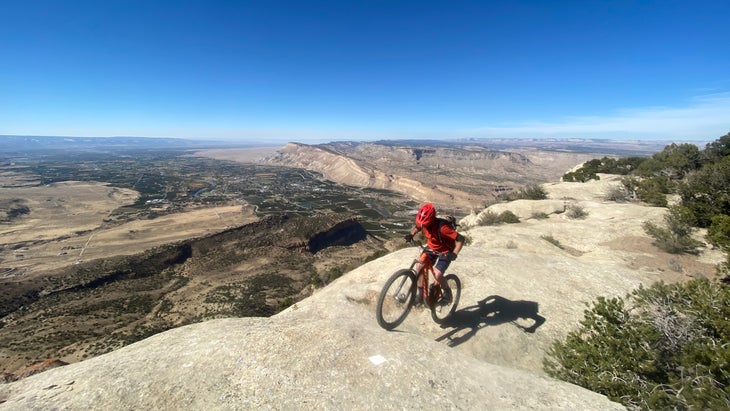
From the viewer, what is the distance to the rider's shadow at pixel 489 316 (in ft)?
27.0

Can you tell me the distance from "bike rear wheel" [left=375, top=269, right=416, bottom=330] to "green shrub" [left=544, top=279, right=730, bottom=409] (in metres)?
3.17

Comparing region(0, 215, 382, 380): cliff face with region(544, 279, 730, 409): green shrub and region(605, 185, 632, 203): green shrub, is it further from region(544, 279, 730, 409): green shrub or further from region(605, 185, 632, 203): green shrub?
region(605, 185, 632, 203): green shrub

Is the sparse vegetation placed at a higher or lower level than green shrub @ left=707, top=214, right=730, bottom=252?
lower

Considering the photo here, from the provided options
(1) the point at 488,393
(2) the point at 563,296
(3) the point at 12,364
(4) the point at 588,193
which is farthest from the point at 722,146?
(3) the point at 12,364

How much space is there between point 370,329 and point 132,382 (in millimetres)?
4415

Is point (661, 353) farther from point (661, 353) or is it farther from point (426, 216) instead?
point (426, 216)

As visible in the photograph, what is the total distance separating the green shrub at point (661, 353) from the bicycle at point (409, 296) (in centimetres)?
269

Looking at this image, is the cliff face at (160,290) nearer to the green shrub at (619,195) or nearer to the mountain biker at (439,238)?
the mountain biker at (439,238)

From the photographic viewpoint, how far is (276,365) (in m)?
5.53

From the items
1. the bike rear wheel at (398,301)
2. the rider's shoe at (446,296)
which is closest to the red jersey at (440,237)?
the bike rear wheel at (398,301)

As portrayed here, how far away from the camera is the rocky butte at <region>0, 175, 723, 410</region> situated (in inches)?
190

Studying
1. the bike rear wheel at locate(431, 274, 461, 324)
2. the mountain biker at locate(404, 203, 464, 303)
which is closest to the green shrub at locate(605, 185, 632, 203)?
the bike rear wheel at locate(431, 274, 461, 324)

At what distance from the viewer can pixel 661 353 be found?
5.55 meters

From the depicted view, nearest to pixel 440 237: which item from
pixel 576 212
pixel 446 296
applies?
pixel 446 296
